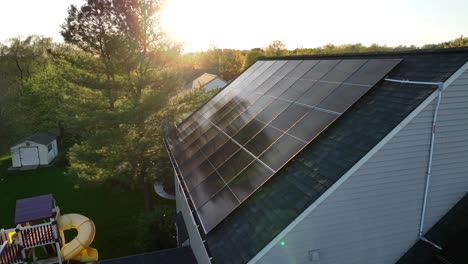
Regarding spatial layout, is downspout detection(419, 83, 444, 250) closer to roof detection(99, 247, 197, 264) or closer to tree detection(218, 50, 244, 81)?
roof detection(99, 247, 197, 264)

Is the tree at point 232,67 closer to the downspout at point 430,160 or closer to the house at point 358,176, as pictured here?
the house at point 358,176

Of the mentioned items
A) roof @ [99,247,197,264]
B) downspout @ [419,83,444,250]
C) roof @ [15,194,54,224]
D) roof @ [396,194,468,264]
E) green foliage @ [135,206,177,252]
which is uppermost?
downspout @ [419,83,444,250]

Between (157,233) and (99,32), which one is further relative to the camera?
(99,32)

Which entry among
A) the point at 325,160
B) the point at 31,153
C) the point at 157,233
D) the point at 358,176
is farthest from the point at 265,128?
the point at 31,153

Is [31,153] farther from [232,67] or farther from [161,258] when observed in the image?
[232,67]

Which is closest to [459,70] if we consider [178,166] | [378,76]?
[378,76]

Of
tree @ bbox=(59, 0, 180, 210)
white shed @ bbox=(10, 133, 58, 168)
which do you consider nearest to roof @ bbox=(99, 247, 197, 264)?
tree @ bbox=(59, 0, 180, 210)
